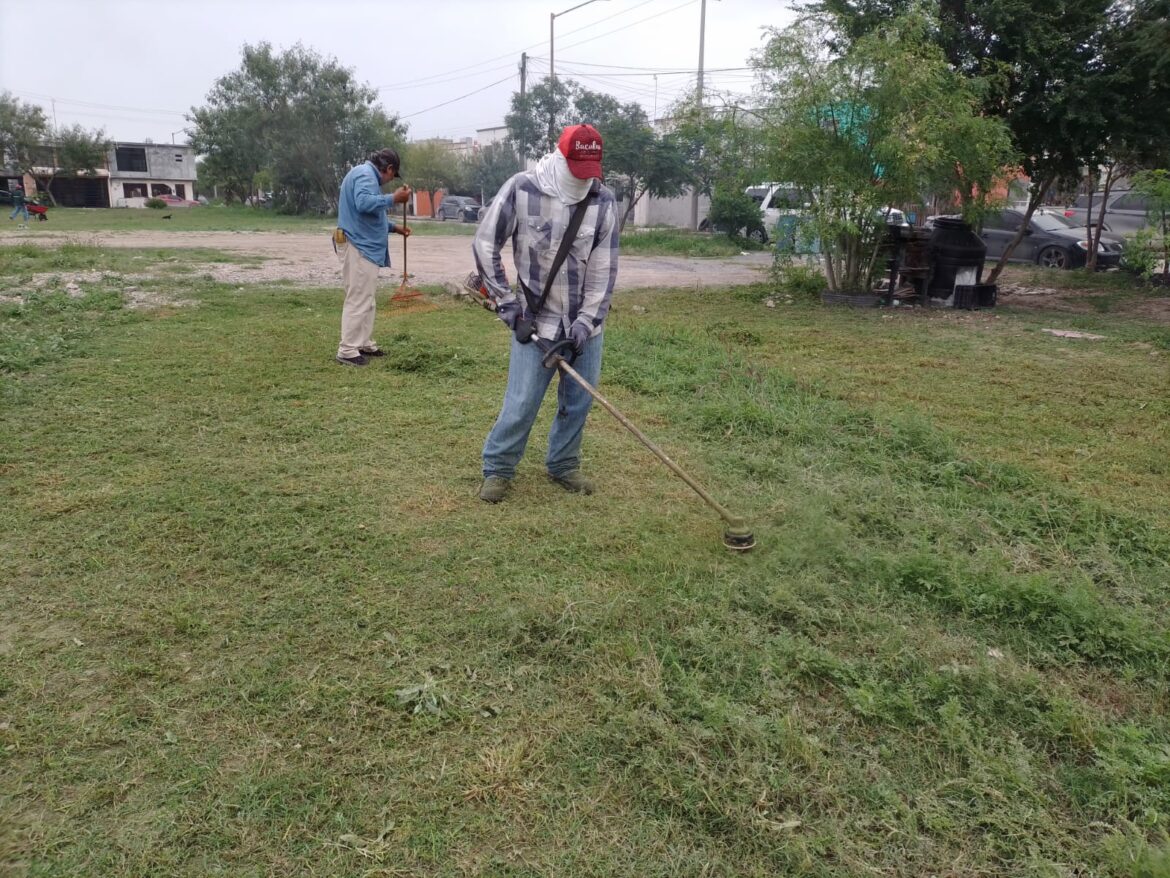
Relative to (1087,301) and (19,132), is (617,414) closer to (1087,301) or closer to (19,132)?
(1087,301)

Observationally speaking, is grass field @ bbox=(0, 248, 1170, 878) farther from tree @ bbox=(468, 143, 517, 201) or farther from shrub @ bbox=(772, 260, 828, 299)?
tree @ bbox=(468, 143, 517, 201)

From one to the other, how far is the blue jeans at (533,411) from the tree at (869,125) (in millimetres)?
6760

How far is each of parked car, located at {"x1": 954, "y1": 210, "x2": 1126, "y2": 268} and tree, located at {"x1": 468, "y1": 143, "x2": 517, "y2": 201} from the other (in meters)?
30.5

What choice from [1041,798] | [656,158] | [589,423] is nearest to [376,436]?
[589,423]

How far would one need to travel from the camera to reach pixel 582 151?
3771mm

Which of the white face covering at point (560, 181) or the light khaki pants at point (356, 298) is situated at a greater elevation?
the white face covering at point (560, 181)

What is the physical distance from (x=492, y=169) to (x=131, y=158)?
38.5 metres

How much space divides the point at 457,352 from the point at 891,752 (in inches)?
218

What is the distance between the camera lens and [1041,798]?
233 cm

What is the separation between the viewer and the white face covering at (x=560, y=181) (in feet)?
12.7

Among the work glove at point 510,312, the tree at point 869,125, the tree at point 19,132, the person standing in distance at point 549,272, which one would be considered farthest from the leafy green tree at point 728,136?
the tree at point 19,132

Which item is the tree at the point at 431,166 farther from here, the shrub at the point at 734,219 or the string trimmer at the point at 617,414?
the string trimmer at the point at 617,414

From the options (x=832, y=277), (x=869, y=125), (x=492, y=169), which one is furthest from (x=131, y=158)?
Result: (x=869, y=125)

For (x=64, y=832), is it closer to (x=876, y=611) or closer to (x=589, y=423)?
(x=876, y=611)
